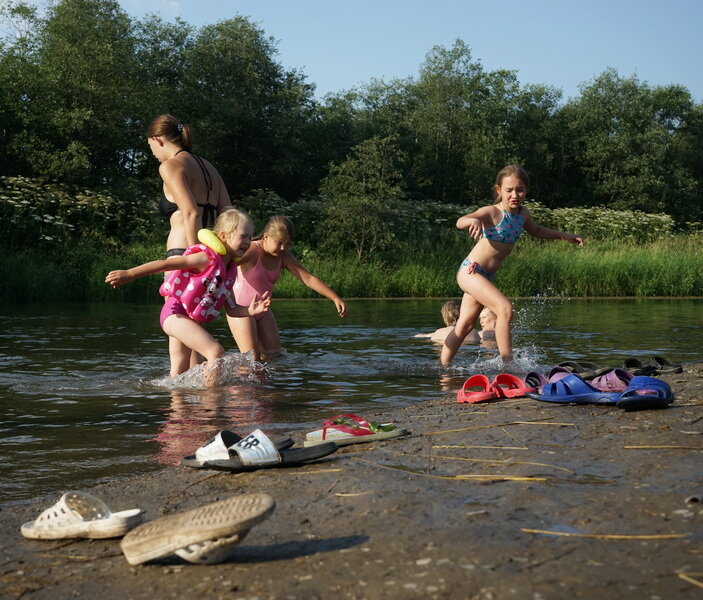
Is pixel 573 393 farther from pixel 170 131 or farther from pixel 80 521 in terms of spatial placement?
pixel 170 131

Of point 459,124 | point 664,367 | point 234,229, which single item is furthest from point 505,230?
point 459,124

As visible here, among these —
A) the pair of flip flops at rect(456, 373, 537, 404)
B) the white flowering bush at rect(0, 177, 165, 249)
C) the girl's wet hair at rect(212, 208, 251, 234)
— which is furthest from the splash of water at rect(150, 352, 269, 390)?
the white flowering bush at rect(0, 177, 165, 249)

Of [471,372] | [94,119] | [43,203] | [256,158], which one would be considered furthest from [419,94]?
[471,372]

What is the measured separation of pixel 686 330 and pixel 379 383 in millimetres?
6704

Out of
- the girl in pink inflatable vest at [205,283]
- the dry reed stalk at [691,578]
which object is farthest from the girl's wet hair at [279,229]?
the dry reed stalk at [691,578]

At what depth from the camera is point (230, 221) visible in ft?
23.7

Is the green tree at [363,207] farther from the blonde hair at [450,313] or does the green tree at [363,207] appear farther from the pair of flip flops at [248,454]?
the pair of flip flops at [248,454]

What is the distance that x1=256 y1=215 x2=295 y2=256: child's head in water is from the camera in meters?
8.62

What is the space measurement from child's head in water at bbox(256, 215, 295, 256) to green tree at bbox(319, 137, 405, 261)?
58.0 ft

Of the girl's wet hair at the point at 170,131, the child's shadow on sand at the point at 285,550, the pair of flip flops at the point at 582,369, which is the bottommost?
the child's shadow on sand at the point at 285,550

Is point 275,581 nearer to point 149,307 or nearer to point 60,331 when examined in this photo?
point 60,331

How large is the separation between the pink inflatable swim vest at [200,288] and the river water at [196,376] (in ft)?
1.72

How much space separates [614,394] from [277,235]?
13.4 feet

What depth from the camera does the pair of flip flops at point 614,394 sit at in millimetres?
5152
